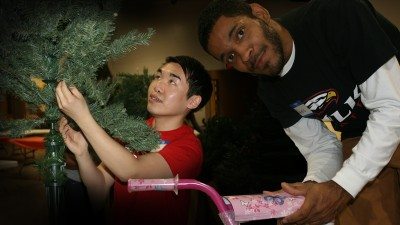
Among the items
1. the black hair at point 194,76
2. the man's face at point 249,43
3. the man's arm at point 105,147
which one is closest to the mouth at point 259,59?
the man's face at point 249,43

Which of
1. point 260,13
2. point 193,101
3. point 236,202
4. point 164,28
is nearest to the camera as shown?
point 236,202

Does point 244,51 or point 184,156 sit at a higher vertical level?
point 244,51

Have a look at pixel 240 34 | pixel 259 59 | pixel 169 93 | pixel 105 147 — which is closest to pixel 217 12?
pixel 240 34

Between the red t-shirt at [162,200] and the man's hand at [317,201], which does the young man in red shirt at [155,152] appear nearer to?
the red t-shirt at [162,200]

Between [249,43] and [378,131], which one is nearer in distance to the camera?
[378,131]

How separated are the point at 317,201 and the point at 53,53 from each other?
3.04 feet

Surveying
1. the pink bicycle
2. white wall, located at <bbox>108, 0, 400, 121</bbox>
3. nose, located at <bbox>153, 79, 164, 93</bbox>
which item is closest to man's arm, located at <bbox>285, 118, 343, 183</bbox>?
the pink bicycle

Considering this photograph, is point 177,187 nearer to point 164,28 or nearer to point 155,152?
point 155,152

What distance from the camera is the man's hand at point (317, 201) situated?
1146 millimetres

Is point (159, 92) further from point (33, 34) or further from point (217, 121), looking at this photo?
point (217, 121)

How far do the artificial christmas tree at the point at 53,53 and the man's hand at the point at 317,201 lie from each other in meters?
0.60

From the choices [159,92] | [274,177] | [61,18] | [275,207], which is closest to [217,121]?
[274,177]

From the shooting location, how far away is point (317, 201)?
1.20 metres

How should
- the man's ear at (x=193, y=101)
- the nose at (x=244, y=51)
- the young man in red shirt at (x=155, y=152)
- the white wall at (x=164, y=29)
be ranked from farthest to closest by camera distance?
the white wall at (x=164, y=29) < the man's ear at (x=193, y=101) < the nose at (x=244, y=51) < the young man in red shirt at (x=155, y=152)
